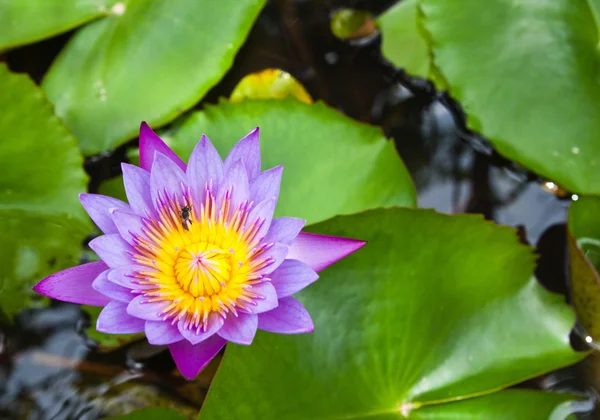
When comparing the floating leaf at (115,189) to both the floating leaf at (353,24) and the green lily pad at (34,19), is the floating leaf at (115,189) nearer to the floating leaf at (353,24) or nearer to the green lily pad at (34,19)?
the green lily pad at (34,19)

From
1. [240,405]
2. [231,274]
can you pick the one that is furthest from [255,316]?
[240,405]

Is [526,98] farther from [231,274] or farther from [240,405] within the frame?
[240,405]

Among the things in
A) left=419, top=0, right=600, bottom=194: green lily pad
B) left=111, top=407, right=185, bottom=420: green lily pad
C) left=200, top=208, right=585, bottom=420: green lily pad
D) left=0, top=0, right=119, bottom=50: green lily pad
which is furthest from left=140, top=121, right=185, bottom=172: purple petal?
left=419, top=0, right=600, bottom=194: green lily pad

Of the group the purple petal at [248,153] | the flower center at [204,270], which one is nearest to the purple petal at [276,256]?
the flower center at [204,270]

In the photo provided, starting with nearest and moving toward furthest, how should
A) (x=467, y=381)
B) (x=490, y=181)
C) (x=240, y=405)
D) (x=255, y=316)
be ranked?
1. (x=255, y=316)
2. (x=240, y=405)
3. (x=467, y=381)
4. (x=490, y=181)

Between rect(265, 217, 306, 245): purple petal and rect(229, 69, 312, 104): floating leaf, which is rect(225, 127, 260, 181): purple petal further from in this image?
rect(229, 69, 312, 104): floating leaf

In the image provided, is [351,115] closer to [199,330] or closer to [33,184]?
[33,184]
